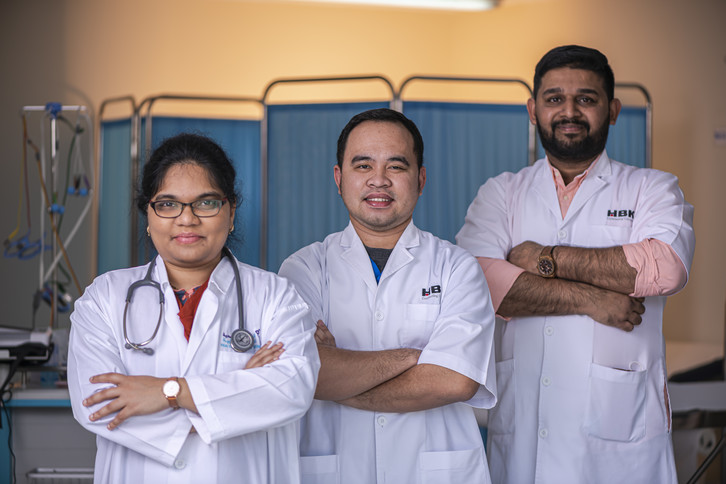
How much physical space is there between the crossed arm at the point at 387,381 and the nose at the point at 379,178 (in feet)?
1.32

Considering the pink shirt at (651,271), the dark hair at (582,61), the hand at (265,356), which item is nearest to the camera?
the hand at (265,356)

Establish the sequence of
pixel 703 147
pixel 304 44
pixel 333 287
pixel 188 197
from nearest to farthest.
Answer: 1. pixel 188 197
2. pixel 333 287
3. pixel 703 147
4. pixel 304 44

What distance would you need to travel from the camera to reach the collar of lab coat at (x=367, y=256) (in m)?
1.74

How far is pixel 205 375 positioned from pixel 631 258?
115cm

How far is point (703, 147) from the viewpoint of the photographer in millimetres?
4855

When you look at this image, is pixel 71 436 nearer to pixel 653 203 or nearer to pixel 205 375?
pixel 205 375

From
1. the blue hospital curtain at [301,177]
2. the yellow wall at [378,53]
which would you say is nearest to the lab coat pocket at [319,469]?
the blue hospital curtain at [301,177]

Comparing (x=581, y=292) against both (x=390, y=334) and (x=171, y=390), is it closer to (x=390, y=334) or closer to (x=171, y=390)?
(x=390, y=334)

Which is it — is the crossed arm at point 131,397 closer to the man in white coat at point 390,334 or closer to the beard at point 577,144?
the man in white coat at point 390,334

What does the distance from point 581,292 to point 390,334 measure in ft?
1.88

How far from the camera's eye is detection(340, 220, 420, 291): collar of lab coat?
1743mm

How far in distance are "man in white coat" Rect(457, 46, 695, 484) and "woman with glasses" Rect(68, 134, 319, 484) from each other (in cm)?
75

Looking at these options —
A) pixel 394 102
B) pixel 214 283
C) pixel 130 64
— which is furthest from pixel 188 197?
pixel 130 64

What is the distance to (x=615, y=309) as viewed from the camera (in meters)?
1.90
